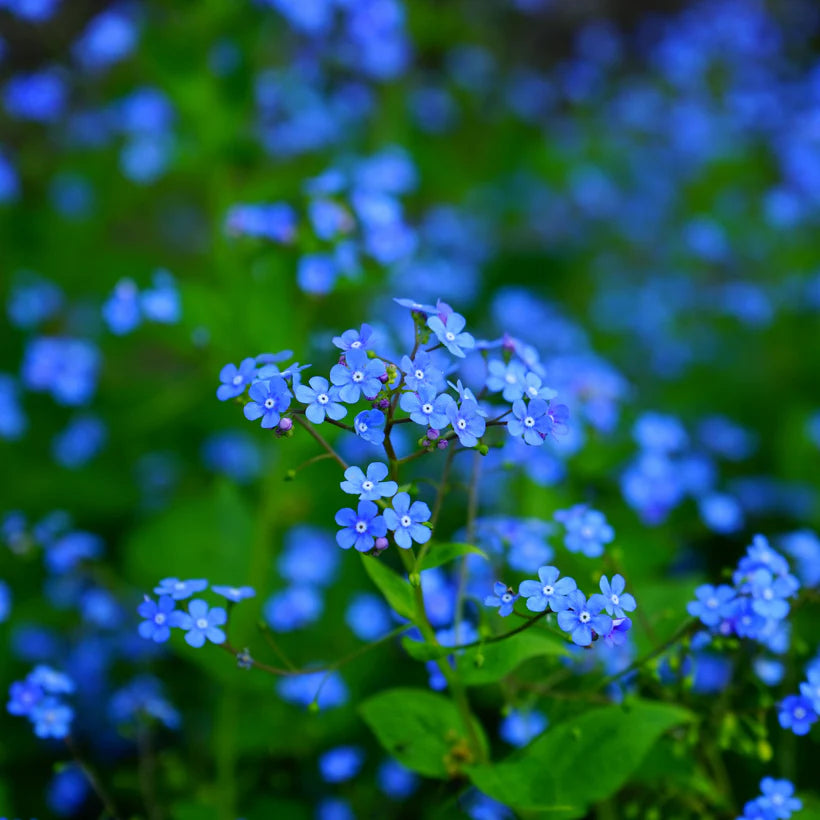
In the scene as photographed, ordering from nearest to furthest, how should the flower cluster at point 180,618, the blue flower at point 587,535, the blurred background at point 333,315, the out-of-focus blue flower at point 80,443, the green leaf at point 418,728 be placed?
1. the flower cluster at point 180,618
2. the green leaf at point 418,728
3. the blue flower at point 587,535
4. the blurred background at point 333,315
5. the out-of-focus blue flower at point 80,443

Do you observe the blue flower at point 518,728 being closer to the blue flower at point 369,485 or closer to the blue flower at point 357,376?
the blue flower at point 369,485

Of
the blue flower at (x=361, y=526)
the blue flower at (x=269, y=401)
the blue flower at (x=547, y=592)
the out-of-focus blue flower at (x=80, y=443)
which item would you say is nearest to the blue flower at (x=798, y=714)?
the blue flower at (x=547, y=592)

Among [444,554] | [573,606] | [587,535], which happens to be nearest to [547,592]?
[573,606]

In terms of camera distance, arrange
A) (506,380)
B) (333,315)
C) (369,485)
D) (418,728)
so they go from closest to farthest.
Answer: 1. (369,485)
2. (506,380)
3. (418,728)
4. (333,315)

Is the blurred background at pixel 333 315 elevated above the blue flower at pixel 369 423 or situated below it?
above

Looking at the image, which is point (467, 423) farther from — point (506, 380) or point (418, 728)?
point (418, 728)

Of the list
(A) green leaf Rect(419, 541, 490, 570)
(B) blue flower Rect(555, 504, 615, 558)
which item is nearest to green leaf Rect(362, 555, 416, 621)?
(A) green leaf Rect(419, 541, 490, 570)

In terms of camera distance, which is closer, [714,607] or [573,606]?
[573,606]
